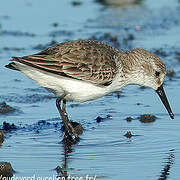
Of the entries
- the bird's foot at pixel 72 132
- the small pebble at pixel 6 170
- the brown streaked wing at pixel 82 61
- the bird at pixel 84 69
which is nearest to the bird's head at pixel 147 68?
the bird at pixel 84 69

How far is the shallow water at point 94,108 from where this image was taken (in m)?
7.21

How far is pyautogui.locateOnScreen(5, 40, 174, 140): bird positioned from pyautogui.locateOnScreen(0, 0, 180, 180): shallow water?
61 centimetres

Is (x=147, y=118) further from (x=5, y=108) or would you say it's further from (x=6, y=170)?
(x=6, y=170)

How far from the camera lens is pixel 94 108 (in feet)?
32.6

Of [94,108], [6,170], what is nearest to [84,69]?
[94,108]

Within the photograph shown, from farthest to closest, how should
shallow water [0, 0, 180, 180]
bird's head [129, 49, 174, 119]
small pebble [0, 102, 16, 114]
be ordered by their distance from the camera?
small pebble [0, 102, 16, 114] → bird's head [129, 49, 174, 119] → shallow water [0, 0, 180, 180]

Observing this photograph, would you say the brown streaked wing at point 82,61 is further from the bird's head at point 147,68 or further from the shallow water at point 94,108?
the shallow water at point 94,108

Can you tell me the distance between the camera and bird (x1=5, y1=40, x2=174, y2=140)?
7906mm

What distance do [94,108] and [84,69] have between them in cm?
185

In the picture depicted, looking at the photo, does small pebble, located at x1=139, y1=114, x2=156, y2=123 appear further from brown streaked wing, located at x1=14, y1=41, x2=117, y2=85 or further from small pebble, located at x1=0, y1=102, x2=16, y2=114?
small pebble, located at x1=0, y1=102, x2=16, y2=114

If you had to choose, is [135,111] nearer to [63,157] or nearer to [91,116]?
[91,116]

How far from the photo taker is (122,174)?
22.4 ft

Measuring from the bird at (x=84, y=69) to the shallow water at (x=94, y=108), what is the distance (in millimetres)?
612

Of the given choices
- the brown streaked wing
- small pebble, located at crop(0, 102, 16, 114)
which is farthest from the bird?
small pebble, located at crop(0, 102, 16, 114)
